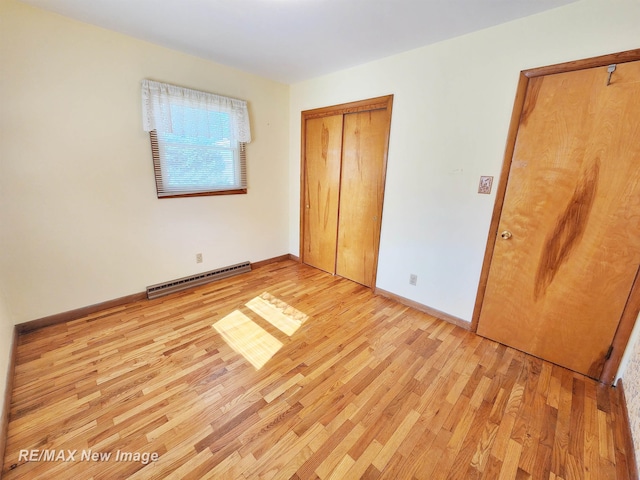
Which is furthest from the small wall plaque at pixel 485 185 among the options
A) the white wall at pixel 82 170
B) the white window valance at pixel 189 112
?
the white wall at pixel 82 170

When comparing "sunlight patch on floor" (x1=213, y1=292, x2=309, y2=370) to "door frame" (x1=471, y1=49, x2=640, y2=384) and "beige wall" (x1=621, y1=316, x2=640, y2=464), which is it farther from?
"beige wall" (x1=621, y1=316, x2=640, y2=464)

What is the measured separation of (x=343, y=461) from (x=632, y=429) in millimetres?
1497

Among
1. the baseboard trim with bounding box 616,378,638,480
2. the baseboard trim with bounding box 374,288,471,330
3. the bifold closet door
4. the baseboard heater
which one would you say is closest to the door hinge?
the baseboard trim with bounding box 616,378,638,480

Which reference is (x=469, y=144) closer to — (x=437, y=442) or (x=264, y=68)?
(x=437, y=442)

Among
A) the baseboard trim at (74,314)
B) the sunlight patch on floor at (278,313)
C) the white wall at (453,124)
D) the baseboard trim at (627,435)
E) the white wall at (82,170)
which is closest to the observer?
the baseboard trim at (627,435)

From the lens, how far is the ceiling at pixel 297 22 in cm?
172

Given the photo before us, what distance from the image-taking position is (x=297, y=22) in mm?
1929

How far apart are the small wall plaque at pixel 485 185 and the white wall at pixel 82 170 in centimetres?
264

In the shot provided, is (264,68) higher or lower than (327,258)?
higher

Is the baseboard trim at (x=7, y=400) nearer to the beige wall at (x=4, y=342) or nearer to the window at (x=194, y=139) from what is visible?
the beige wall at (x=4, y=342)

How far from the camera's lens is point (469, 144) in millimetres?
2131

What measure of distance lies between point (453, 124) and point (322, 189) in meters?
1.65

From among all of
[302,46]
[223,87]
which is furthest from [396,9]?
[223,87]

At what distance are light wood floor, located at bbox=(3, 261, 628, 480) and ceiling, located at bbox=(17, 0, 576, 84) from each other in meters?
2.36
